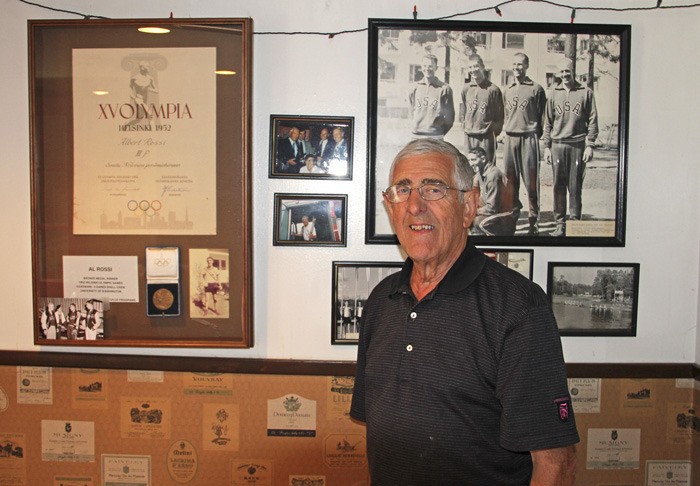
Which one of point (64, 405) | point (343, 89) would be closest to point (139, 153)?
point (343, 89)

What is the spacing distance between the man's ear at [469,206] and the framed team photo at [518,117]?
1.76 ft

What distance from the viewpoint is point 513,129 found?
191 centimetres

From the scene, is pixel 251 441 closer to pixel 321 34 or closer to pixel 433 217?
pixel 433 217

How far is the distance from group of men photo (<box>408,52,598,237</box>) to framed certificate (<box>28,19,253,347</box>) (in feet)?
2.21

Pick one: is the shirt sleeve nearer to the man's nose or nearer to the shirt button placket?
the shirt button placket

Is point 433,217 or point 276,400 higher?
point 433,217

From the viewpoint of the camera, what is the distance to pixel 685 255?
1951 mm

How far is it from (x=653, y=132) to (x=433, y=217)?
3.59 ft

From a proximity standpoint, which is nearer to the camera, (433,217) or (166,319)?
(433,217)

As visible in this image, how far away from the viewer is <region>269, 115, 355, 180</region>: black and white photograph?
1.91 m

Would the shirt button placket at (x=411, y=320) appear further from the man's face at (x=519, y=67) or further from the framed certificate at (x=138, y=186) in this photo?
the man's face at (x=519, y=67)

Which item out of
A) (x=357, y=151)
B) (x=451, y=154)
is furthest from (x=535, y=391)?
(x=357, y=151)

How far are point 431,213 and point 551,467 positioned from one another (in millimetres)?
616

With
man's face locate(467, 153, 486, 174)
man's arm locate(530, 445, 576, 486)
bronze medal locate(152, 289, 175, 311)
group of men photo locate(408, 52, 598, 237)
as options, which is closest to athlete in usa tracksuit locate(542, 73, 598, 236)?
group of men photo locate(408, 52, 598, 237)
